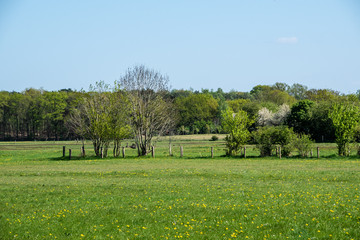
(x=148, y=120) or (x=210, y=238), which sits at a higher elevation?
(x=148, y=120)

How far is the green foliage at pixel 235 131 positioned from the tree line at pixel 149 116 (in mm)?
111

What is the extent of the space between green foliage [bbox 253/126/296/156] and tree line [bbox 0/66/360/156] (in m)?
0.31

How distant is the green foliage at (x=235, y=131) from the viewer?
41.8 metres

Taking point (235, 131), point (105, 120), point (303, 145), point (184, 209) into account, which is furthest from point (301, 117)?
point (184, 209)

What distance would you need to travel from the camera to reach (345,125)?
40.2m

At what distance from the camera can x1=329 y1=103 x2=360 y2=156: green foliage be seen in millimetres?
39938

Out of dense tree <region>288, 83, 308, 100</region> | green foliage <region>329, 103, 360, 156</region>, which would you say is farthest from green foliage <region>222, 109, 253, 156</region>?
dense tree <region>288, 83, 308, 100</region>

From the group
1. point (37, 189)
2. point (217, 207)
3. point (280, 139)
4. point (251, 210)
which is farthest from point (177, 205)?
point (280, 139)

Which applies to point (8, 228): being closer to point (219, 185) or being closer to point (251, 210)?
point (251, 210)

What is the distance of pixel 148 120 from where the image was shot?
44.6 meters

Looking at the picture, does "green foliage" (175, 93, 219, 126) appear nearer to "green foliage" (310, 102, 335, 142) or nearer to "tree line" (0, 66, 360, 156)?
"tree line" (0, 66, 360, 156)

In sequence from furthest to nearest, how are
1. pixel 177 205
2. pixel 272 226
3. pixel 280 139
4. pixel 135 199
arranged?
pixel 280 139, pixel 135 199, pixel 177 205, pixel 272 226

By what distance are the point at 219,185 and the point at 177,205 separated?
5417 mm

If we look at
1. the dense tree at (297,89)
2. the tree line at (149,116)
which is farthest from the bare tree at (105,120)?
the dense tree at (297,89)
